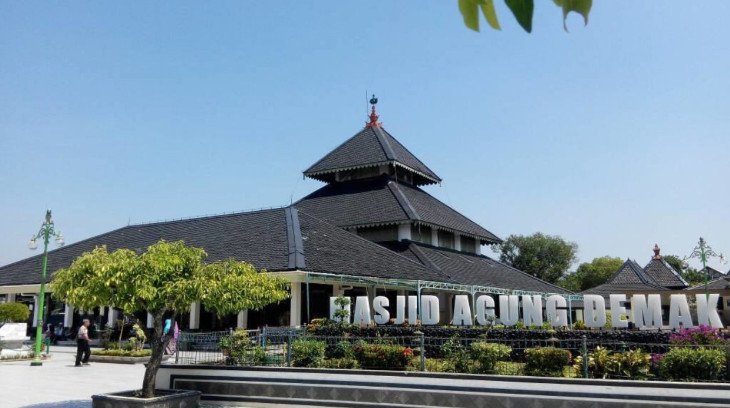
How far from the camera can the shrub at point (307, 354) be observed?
47.4 feet

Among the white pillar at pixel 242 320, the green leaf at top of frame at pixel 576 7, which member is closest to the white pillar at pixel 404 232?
the white pillar at pixel 242 320

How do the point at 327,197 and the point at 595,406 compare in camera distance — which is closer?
the point at 595,406

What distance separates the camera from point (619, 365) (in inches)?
511

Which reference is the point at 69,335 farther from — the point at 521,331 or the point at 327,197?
the point at 521,331

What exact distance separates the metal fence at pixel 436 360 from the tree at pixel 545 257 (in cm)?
6269

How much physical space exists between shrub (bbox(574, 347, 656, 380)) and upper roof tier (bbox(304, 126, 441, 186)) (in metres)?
24.7

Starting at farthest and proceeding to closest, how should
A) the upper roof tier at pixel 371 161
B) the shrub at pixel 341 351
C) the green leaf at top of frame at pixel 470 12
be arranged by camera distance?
the upper roof tier at pixel 371 161, the shrub at pixel 341 351, the green leaf at top of frame at pixel 470 12

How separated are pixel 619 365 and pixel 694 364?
4.84 ft

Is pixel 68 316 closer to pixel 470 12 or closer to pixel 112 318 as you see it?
pixel 112 318

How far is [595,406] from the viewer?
11.0 meters

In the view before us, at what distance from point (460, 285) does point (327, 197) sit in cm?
1440

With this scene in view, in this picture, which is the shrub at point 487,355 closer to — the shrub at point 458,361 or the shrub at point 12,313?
the shrub at point 458,361

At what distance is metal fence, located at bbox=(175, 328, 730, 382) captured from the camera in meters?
13.1

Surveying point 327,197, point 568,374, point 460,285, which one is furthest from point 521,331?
point 327,197
